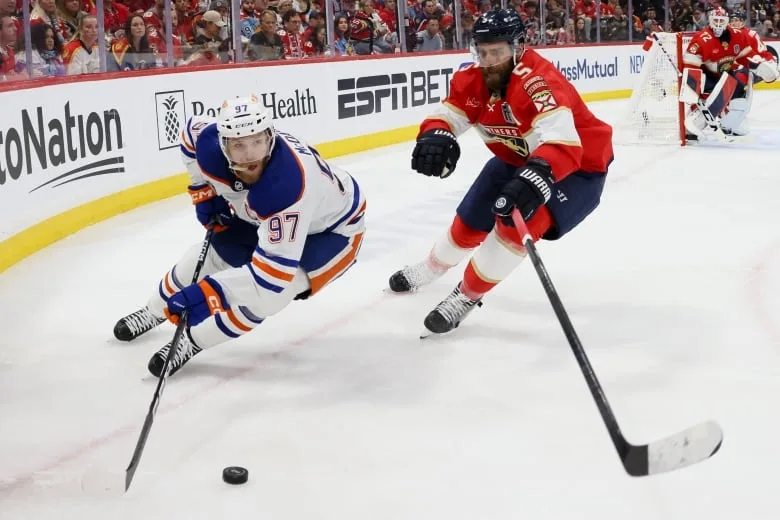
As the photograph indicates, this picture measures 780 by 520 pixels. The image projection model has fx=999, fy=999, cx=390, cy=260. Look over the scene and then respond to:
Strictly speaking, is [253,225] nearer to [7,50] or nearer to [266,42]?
[7,50]

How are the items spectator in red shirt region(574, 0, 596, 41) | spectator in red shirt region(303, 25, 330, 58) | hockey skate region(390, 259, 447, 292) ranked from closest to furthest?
hockey skate region(390, 259, 447, 292) < spectator in red shirt region(303, 25, 330, 58) < spectator in red shirt region(574, 0, 596, 41)

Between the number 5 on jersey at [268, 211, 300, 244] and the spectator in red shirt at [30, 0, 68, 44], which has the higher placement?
the spectator in red shirt at [30, 0, 68, 44]

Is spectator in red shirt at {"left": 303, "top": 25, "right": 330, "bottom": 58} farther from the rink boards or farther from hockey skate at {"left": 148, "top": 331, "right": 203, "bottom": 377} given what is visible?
hockey skate at {"left": 148, "top": 331, "right": 203, "bottom": 377}

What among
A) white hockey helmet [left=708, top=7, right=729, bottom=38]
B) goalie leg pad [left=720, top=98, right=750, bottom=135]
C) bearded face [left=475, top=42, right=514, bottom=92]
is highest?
white hockey helmet [left=708, top=7, right=729, bottom=38]

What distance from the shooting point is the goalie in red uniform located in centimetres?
770

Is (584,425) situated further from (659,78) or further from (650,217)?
(659,78)

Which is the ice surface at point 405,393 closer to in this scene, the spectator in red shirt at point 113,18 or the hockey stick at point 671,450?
the hockey stick at point 671,450

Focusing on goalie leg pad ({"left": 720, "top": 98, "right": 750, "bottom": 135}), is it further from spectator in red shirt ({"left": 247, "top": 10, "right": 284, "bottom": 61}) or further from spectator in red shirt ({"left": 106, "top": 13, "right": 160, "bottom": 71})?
spectator in red shirt ({"left": 106, "top": 13, "right": 160, "bottom": 71})

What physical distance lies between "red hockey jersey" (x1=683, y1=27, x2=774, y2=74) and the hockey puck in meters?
6.42

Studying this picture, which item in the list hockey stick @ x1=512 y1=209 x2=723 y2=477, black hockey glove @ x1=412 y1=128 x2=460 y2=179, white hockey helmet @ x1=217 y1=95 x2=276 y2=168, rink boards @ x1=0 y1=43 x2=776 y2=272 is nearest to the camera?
hockey stick @ x1=512 y1=209 x2=723 y2=477

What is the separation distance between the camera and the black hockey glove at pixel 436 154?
10.2ft

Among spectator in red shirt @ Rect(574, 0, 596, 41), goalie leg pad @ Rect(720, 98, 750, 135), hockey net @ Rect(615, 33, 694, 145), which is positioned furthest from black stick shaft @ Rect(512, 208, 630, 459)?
spectator in red shirt @ Rect(574, 0, 596, 41)

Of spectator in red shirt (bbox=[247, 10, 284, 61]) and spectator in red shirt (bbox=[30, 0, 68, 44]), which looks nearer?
spectator in red shirt (bbox=[30, 0, 68, 44])

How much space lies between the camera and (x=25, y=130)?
4.45 meters
